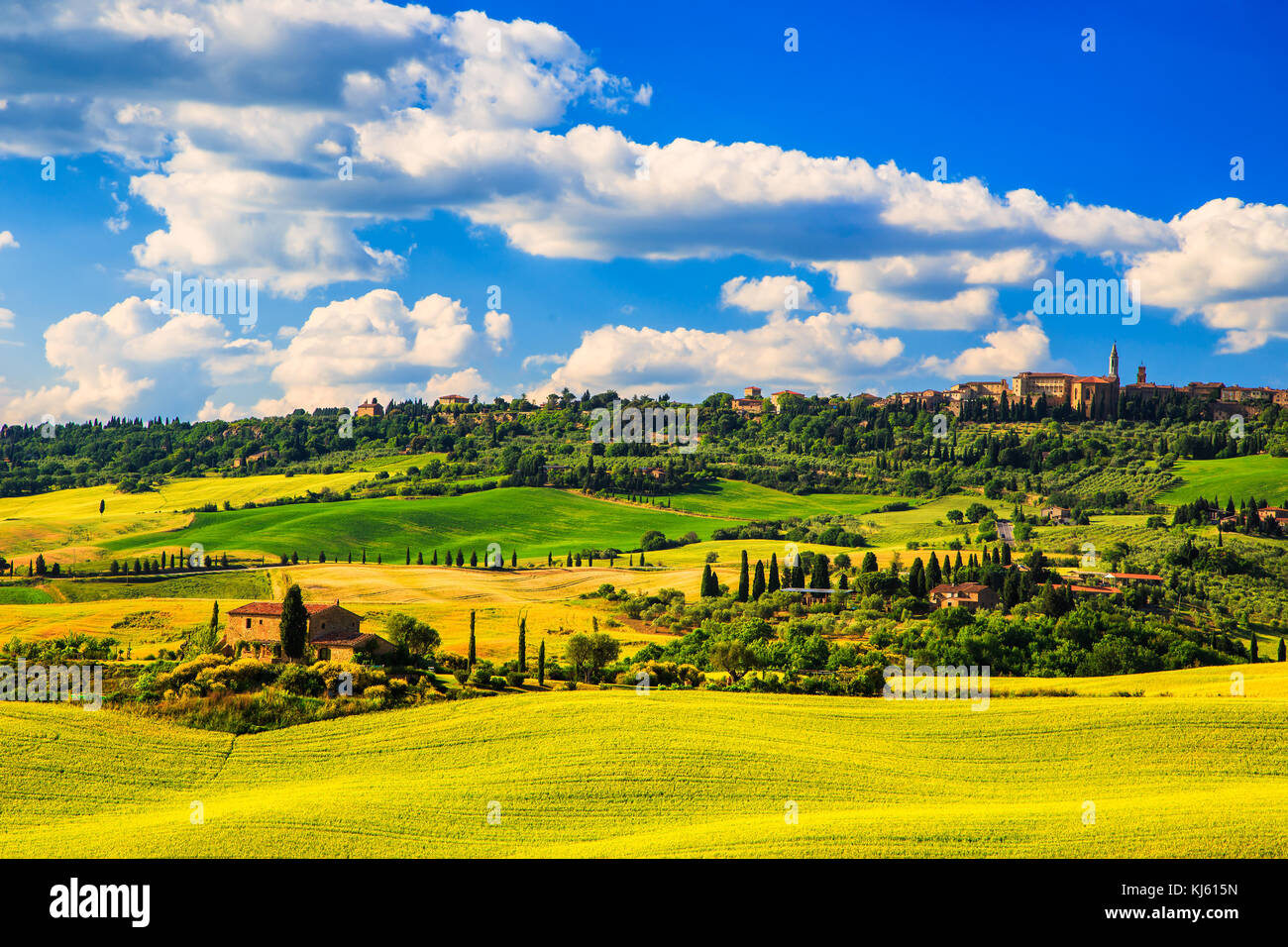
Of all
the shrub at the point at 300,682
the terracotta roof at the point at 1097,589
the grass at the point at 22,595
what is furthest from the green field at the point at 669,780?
the grass at the point at 22,595

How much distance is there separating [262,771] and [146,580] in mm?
72125

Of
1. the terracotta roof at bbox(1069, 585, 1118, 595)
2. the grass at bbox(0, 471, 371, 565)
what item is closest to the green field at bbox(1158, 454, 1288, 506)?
the terracotta roof at bbox(1069, 585, 1118, 595)

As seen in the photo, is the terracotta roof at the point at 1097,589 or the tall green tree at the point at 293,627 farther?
the terracotta roof at the point at 1097,589

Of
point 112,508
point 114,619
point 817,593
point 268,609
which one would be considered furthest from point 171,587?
point 112,508

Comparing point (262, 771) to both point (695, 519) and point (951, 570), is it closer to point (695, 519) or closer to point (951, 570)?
point (951, 570)

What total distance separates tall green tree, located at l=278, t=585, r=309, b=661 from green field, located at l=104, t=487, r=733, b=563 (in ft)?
218

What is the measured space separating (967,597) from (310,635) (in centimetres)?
5628

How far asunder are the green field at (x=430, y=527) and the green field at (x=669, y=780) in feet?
270

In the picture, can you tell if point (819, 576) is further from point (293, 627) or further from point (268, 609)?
point (293, 627)

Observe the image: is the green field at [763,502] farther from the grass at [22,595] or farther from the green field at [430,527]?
the grass at [22,595]

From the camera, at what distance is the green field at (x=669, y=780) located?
2922 centimetres

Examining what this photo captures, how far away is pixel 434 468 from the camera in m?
193

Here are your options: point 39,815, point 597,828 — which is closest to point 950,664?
point 597,828

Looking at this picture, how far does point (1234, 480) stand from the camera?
5591 inches
